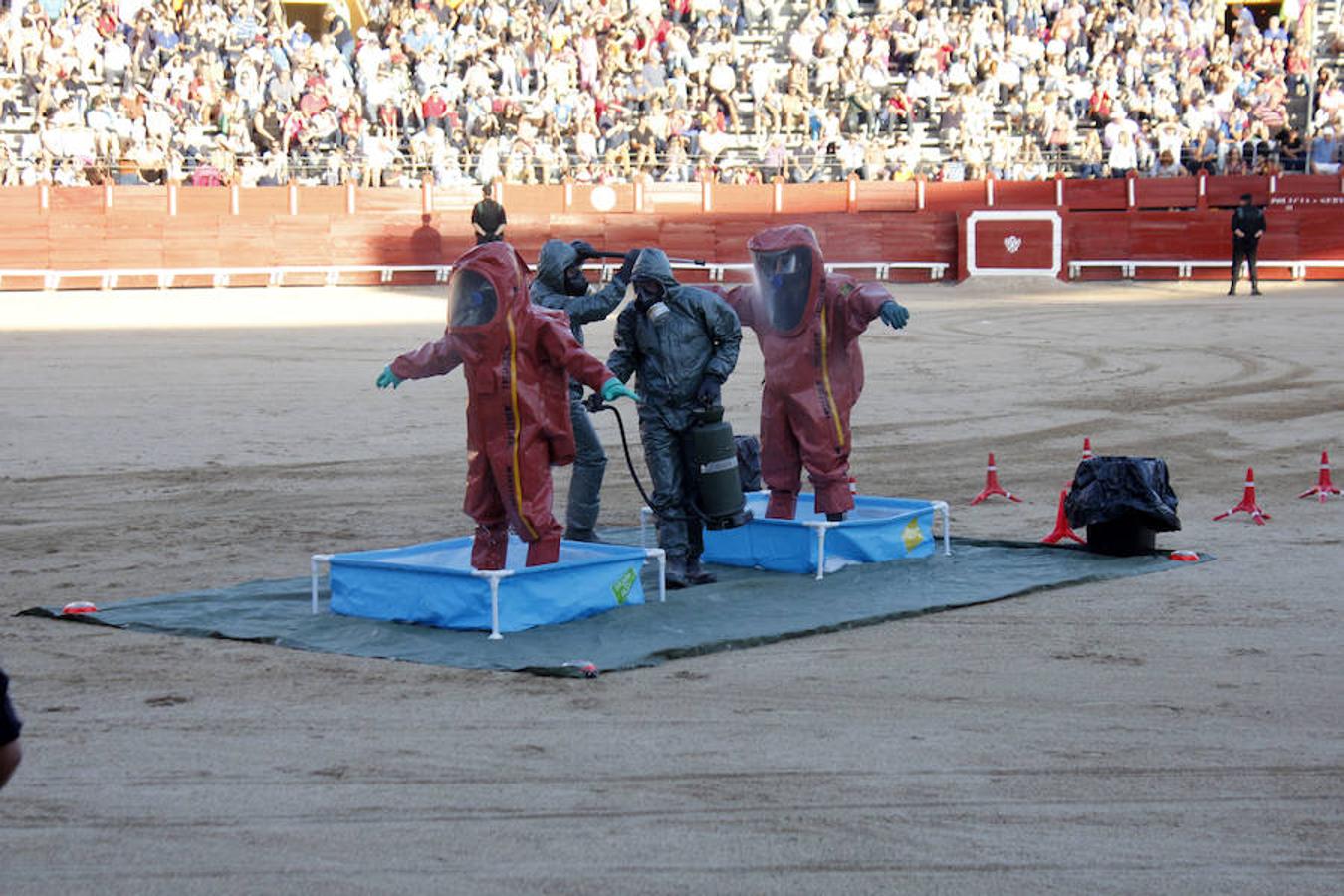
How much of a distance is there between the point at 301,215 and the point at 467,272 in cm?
2492

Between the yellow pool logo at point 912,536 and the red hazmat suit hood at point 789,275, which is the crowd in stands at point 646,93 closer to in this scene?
the red hazmat suit hood at point 789,275

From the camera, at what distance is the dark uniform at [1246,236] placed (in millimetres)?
28969

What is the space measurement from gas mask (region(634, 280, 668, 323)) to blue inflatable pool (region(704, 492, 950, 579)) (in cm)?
119

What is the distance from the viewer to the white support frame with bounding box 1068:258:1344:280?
31828 millimetres

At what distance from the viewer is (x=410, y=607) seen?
8.91 metres

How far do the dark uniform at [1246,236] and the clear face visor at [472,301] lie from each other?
72.7ft

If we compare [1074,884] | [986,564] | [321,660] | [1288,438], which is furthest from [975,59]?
[1074,884]

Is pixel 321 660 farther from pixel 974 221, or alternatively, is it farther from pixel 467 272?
pixel 974 221

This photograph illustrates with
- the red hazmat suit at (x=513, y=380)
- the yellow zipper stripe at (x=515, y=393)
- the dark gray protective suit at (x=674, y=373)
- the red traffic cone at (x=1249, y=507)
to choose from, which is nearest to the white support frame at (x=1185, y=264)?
the red traffic cone at (x=1249, y=507)

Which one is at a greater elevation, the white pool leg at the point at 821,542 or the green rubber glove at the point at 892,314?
the green rubber glove at the point at 892,314

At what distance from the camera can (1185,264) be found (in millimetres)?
32656

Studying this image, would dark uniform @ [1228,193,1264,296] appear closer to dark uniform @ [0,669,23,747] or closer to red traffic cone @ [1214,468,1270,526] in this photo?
red traffic cone @ [1214,468,1270,526]

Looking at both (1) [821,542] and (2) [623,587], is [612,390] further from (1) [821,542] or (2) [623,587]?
(1) [821,542]

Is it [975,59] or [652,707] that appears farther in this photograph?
[975,59]
